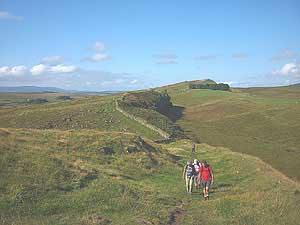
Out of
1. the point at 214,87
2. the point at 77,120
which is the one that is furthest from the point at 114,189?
the point at 214,87

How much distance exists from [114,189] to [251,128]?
60.9m

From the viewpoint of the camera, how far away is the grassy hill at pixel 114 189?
16062 millimetres

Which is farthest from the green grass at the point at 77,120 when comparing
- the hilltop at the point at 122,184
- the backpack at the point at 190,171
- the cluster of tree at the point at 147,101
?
the backpack at the point at 190,171

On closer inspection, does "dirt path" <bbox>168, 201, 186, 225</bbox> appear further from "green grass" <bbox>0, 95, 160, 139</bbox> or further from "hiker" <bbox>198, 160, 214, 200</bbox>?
"green grass" <bbox>0, 95, 160, 139</bbox>

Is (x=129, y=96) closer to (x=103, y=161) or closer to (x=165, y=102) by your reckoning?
(x=165, y=102)

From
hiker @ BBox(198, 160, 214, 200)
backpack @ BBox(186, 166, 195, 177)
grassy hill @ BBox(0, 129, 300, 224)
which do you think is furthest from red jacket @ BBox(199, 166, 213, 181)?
grassy hill @ BBox(0, 129, 300, 224)

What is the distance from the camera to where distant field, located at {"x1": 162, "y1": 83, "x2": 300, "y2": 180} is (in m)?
48.5

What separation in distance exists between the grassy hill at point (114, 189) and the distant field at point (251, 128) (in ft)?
44.7

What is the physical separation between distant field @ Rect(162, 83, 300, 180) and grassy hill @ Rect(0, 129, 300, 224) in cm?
1362

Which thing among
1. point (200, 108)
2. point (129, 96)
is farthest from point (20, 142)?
point (200, 108)

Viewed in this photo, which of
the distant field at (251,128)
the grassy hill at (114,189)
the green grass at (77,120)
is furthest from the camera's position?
the green grass at (77,120)

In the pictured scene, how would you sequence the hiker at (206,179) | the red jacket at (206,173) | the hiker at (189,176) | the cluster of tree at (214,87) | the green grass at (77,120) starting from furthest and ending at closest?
the cluster of tree at (214,87) → the green grass at (77,120) → the hiker at (189,176) → the red jacket at (206,173) → the hiker at (206,179)

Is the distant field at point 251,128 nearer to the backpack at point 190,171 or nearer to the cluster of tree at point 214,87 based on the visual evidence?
the backpack at point 190,171

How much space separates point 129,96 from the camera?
92.4 metres
